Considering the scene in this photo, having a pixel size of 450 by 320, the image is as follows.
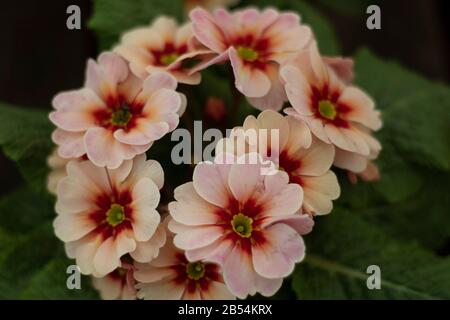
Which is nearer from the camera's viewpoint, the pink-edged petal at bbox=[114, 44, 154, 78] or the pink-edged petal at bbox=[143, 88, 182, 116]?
the pink-edged petal at bbox=[143, 88, 182, 116]

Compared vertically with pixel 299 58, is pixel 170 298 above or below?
below

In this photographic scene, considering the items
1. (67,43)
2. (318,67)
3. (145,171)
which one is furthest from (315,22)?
(67,43)

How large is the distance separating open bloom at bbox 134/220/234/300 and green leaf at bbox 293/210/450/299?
196mm

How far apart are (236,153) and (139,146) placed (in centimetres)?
15

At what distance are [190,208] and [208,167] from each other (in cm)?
6

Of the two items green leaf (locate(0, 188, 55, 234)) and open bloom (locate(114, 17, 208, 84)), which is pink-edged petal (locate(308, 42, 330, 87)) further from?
green leaf (locate(0, 188, 55, 234))

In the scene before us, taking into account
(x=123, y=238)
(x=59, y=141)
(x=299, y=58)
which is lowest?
(x=123, y=238)

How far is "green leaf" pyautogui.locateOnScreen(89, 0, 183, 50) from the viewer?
1.33 metres

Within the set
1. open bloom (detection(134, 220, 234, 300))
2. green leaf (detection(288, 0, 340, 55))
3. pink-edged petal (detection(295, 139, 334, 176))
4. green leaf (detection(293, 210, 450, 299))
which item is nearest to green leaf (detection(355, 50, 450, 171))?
green leaf (detection(288, 0, 340, 55))

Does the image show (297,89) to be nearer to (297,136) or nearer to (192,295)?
(297,136)

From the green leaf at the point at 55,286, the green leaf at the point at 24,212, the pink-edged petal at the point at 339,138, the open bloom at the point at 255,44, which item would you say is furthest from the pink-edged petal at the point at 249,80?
the green leaf at the point at 24,212

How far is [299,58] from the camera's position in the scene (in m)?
1.03
